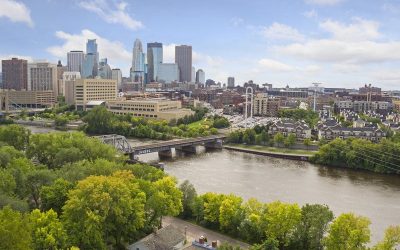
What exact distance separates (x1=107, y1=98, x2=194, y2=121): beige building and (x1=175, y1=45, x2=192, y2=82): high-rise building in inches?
4995

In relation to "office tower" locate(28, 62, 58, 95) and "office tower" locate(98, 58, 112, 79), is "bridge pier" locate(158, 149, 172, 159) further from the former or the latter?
"office tower" locate(98, 58, 112, 79)

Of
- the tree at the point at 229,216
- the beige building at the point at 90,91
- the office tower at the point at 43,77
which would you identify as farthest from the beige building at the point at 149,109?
the tree at the point at 229,216

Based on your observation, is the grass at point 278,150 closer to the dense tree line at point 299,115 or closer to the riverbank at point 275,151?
the riverbank at point 275,151

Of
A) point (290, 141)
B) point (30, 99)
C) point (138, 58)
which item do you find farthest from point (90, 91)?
point (138, 58)

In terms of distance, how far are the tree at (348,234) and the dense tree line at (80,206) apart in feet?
18.8

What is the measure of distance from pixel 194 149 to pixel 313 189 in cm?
1630

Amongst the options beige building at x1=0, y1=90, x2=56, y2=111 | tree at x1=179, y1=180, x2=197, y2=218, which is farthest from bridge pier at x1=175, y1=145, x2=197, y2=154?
beige building at x1=0, y1=90, x2=56, y2=111

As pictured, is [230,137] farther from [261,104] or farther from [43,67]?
[43,67]

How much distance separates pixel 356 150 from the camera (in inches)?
1321

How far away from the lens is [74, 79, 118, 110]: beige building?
2849 inches

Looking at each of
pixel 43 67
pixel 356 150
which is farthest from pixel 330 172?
pixel 43 67

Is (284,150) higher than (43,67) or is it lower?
lower

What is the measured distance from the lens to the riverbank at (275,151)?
36.6m

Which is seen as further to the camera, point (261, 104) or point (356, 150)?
point (261, 104)
